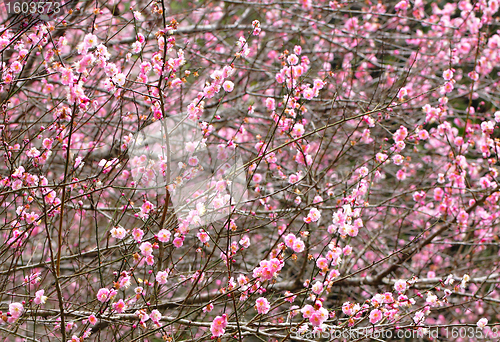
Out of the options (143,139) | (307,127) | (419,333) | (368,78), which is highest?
(143,139)

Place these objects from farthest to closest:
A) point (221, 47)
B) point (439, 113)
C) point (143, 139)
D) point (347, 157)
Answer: point (221, 47)
point (347, 157)
point (439, 113)
point (143, 139)

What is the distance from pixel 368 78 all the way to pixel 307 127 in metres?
3.01

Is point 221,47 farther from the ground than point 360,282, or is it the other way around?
point 221,47

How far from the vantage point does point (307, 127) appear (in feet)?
15.6

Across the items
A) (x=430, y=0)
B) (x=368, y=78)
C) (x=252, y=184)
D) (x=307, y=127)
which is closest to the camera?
(x=252, y=184)

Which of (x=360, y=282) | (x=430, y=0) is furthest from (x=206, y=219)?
(x=430, y=0)

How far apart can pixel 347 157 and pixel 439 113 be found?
5.58 feet

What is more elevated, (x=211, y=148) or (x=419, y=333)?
(x=211, y=148)

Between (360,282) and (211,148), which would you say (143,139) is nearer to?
(211,148)

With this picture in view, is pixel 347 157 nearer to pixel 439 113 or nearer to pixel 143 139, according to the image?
pixel 439 113

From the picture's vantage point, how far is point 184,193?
2.95 meters

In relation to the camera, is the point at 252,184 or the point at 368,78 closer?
the point at 252,184

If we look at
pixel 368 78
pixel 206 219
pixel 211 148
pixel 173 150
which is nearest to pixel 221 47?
pixel 368 78

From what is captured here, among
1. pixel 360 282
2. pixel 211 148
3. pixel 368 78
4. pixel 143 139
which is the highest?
pixel 143 139
